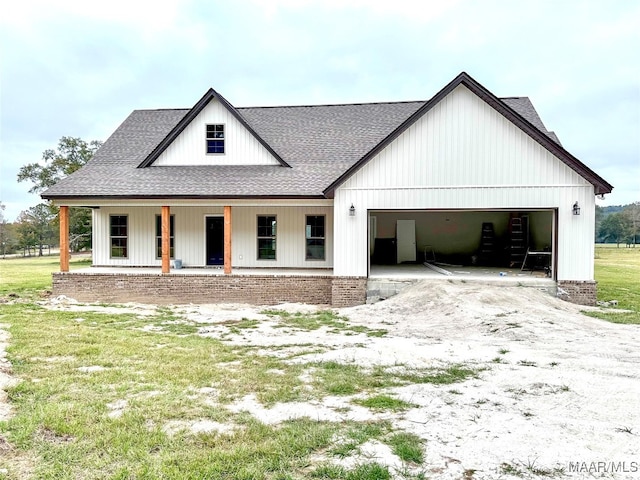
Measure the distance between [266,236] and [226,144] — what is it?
361cm

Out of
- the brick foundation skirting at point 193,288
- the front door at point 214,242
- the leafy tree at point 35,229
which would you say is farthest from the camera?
the leafy tree at point 35,229

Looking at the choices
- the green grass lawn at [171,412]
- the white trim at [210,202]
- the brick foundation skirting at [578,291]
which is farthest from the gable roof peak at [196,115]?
the brick foundation skirting at [578,291]

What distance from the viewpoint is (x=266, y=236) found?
1505 centimetres

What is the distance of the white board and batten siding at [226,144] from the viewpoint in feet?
49.0

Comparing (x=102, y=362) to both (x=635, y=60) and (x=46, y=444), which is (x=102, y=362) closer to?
(x=46, y=444)

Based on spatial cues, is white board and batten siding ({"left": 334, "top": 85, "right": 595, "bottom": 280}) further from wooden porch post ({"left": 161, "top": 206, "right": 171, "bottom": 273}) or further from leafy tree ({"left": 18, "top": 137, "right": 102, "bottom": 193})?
leafy tree ({"left": 18, "top": 137, "right": 102, "bottom": 193})

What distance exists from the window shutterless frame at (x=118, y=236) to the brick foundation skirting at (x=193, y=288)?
2320 millimetres

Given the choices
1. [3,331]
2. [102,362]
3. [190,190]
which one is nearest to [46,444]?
[102,362]

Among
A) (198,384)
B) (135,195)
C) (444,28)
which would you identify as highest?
(444,28)

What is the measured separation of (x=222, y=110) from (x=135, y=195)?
4.33 m

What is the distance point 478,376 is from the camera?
5469mm

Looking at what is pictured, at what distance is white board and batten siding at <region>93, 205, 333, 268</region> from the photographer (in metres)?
14.9

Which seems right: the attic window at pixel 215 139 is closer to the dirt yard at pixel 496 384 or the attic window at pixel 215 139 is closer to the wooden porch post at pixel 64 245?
the wooden porch post at pixel 64 245

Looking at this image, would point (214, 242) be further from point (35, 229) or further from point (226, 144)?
point (35, 229)
